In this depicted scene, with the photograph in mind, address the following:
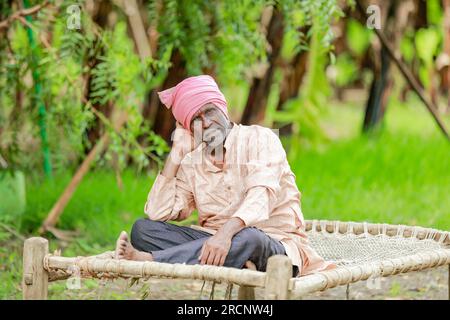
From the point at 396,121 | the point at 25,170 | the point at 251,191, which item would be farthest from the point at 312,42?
the point at 251,191

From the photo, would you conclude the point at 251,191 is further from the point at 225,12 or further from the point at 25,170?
the point at 25,170

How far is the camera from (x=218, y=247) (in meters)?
3.33

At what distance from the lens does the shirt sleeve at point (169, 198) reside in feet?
12.2

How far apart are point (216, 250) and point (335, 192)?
3.09 meters

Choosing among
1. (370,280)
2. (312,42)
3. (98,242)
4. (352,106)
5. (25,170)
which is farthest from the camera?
(352,106)

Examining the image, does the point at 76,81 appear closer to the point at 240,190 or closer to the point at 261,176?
the point at 240,190

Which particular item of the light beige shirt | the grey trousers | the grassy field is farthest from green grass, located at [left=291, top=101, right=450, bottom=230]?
the grey trousers

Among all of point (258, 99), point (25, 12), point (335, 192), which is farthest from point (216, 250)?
point (258, 99)

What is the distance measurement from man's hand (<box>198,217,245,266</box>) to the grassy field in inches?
65.0

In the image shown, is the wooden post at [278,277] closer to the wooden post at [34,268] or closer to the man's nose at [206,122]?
the man's nose at [206,122]

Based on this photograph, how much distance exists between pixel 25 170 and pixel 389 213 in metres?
2.36

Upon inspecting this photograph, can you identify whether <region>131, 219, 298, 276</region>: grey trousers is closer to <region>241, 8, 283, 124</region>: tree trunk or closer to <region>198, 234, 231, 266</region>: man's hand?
<region>198, 234, 231, 266</region>: man's hand

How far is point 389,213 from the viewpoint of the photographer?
580 cm

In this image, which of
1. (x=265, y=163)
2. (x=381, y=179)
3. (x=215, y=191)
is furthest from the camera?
(x=381, y=179)
